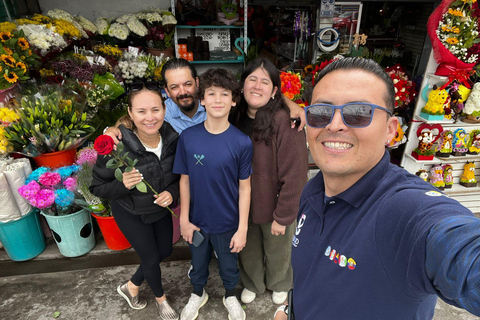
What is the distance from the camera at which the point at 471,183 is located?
3.81m

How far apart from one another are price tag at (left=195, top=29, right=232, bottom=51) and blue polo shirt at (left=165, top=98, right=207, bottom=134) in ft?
11.2

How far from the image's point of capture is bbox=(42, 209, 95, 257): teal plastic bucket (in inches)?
115

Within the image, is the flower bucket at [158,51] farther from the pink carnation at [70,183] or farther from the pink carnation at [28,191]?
the pink carnation at [28,191]

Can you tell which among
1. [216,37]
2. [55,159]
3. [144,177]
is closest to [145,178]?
[144,177]

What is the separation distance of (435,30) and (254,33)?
3.66 metres

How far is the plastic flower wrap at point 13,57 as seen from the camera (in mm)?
2752

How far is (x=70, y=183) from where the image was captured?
2.82 m

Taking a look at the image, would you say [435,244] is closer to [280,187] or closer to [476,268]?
[476,268]

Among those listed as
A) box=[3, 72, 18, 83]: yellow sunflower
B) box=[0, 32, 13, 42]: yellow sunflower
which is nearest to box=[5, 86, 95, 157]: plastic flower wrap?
box=[3, 72, 18, 83]: yellow sunflower

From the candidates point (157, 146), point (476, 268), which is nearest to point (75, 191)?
point (157, 146)

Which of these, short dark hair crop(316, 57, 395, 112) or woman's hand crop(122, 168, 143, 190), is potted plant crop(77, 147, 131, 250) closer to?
woman's hand crop(122, 168, 143, 190)

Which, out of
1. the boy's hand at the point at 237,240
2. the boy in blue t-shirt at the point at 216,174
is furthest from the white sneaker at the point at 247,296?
the boy's hand at the point at 237,240

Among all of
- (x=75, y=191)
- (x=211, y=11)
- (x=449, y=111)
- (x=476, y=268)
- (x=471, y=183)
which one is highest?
(x=211, y=11)

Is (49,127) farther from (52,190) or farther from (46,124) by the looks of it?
(52,190)
